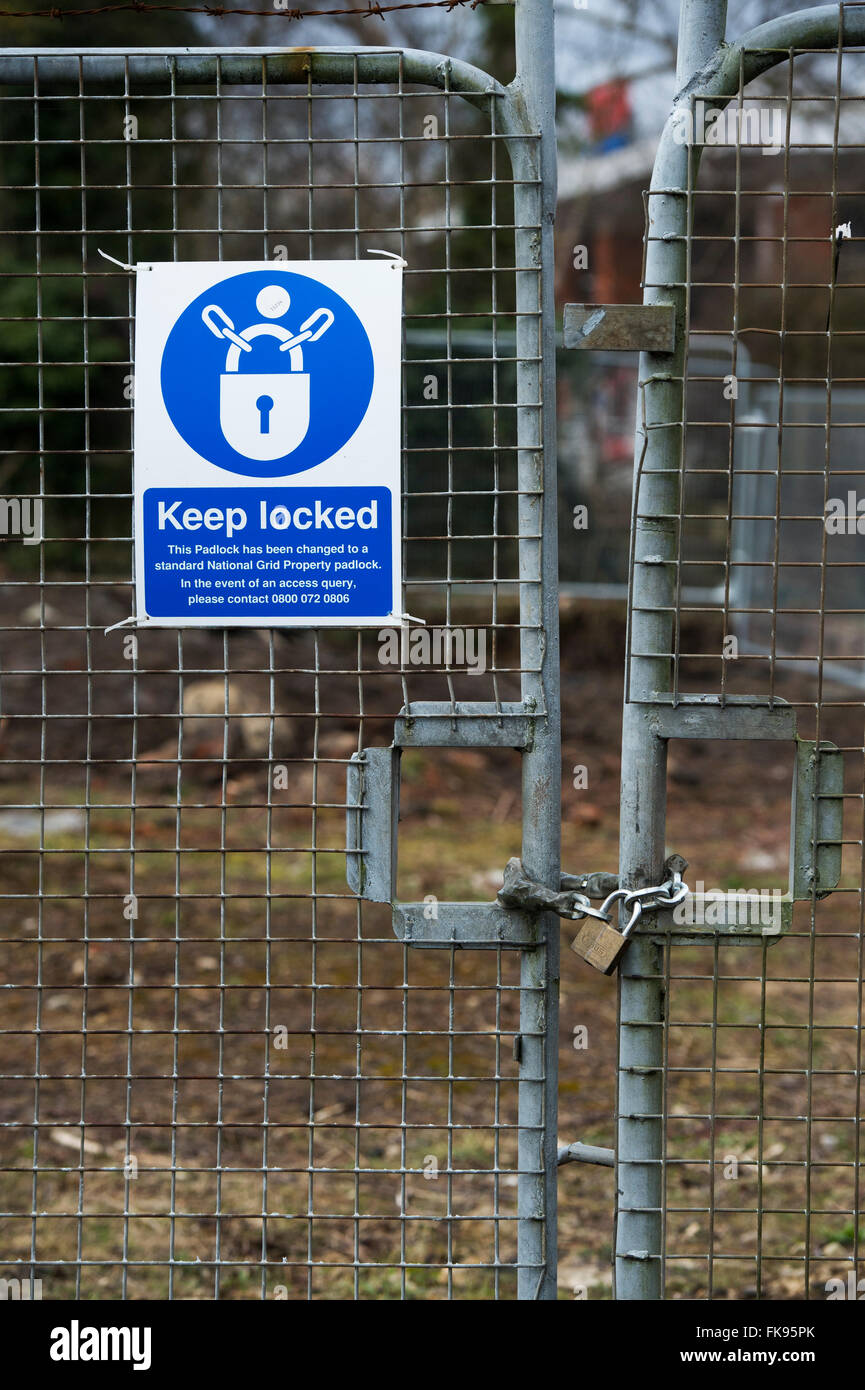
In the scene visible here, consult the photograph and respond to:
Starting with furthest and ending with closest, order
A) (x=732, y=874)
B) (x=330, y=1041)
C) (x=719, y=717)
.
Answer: (x=732, y=874)
(x=330, y=1041)
(x=719, y=717)

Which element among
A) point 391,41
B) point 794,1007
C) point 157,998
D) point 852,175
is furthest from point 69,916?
point 852,175

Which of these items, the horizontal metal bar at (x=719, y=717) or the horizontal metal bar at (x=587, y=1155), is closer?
the horizontal metal bar at (x=719, y=717)

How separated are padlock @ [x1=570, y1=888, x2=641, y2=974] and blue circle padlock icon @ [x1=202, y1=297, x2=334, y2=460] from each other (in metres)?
1.10

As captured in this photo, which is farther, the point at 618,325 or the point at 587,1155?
the point at 587,1155

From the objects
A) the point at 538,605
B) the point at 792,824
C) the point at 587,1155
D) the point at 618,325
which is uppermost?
the point at 618,325

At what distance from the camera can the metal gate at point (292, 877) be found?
2545mm

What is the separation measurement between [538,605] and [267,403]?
67 centimetres

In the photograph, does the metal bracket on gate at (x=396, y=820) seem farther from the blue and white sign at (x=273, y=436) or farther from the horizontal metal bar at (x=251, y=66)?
the horizontal metal bar at (x=251, y=66)

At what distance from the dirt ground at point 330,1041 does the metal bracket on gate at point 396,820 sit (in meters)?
0.11

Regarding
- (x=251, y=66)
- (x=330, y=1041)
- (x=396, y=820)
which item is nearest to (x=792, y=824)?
(x=396, y=820)

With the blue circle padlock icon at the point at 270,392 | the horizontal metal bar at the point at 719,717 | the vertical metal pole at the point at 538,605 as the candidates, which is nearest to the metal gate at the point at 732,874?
the horizontal metal bar at the point at 719,717

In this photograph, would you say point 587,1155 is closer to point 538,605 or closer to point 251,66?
point 538,605

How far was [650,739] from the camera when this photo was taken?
2.61 meters

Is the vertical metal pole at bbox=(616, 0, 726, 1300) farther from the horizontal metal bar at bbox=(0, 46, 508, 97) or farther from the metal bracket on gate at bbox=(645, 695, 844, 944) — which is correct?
the horizontal metal bar at bbox=(0, 46, 508, 97)
